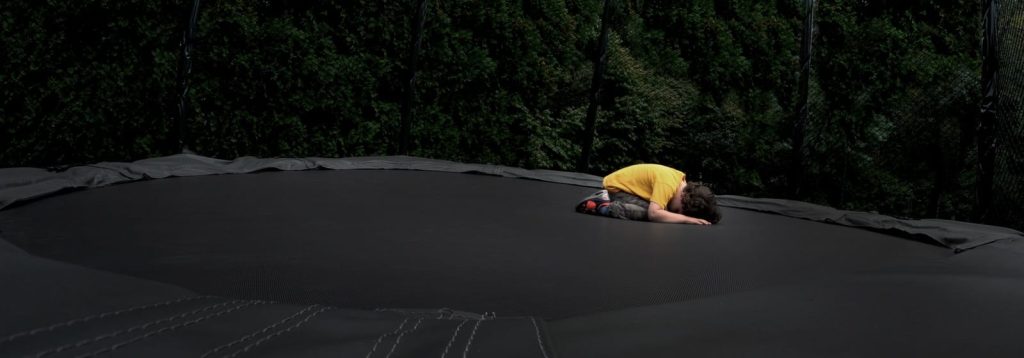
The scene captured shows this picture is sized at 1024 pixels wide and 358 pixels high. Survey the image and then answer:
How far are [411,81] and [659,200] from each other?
2.48 meters

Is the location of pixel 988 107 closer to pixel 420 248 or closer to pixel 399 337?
pixel 420 248

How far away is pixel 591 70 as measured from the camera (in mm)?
5723

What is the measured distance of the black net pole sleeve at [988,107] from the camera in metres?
2.45

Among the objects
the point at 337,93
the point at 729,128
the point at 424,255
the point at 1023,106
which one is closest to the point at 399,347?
the point at 424,255

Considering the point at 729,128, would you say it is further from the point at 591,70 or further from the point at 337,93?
the point at 337,93

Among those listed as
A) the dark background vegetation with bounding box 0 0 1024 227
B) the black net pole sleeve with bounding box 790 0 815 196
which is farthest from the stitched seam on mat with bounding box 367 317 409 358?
the black net pole sleeve with bounding box 790 0 815 196

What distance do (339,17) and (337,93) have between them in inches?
19.8

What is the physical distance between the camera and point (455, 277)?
3.66 feet

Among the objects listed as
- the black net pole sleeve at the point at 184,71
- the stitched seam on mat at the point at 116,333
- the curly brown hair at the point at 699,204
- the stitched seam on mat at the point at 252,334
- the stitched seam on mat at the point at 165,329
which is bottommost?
the stitched seam on mat at the point at 252,334

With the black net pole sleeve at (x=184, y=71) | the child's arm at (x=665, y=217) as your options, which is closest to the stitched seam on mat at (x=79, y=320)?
the child's arm at (x=665, y=217)

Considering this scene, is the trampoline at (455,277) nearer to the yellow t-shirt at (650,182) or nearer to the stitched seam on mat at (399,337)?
the stitched seam on mat at (399,337)

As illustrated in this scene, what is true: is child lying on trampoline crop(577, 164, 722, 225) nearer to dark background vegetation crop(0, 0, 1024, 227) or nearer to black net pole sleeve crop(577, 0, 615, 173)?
dark background vegetation crop(0, 0, 1024, 227)

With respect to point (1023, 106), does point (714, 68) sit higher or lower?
higher

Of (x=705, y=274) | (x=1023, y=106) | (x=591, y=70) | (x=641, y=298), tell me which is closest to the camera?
(x=641, y=298)
